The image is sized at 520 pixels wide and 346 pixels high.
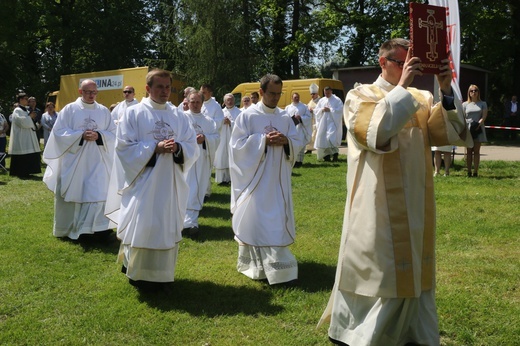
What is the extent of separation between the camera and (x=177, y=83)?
28.8m

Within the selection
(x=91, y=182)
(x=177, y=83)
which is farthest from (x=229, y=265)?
(x=177, y=83)

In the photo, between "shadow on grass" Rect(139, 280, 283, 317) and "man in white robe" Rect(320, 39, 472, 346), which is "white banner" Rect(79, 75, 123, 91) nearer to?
"shadow on grass" Rect(139, 280, 283, 317)

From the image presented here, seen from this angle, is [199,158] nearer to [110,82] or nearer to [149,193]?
[149,193]

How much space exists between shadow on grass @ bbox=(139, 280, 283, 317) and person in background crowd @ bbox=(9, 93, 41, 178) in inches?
442

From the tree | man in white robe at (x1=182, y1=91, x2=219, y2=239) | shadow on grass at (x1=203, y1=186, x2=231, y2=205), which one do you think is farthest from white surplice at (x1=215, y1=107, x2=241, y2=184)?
the tree

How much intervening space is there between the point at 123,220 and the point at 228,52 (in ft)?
86.7

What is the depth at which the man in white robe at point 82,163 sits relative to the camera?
27.4 ft

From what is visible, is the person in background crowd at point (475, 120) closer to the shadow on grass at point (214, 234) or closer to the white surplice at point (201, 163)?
the white surplice at point (201, 163)

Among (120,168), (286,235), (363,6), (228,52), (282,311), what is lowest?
(282,311)

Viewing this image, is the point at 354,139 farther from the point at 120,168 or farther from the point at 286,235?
the point at 120,168

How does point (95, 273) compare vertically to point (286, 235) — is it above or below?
below

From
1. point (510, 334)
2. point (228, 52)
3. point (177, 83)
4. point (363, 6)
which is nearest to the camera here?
Result: point (510, 334)

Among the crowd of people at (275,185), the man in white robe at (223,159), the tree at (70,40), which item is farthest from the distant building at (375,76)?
the crowd of people at (275,185)

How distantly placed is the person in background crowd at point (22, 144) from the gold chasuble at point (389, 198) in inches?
539
